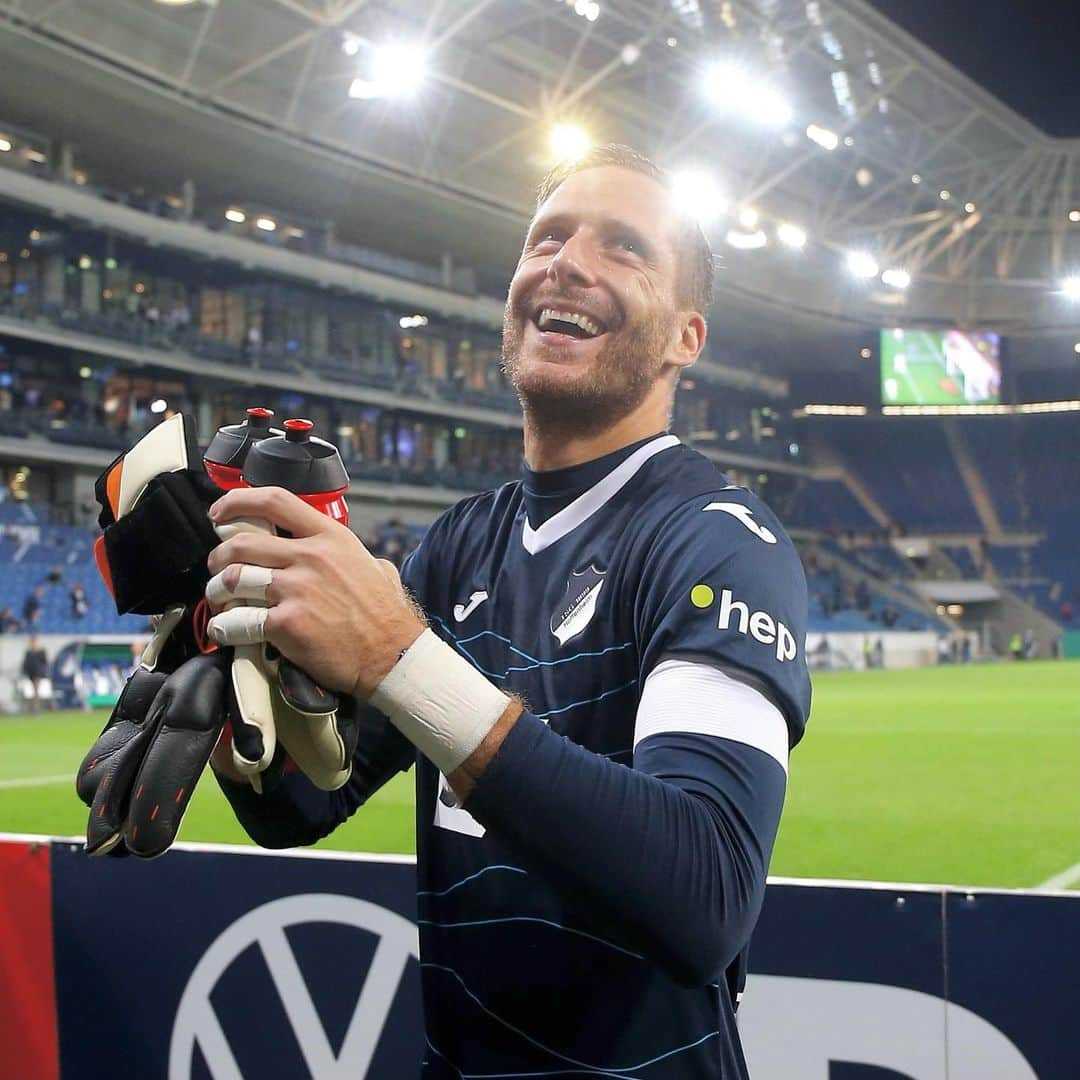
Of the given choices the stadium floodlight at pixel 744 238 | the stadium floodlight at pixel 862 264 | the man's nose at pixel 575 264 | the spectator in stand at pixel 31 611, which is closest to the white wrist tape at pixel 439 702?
the man's nose at pixel 575 264

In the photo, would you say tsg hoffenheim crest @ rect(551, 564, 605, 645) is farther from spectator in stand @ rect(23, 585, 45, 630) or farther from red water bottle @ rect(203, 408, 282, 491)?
spectator in stand @ rect(23, 585, 45, 630)

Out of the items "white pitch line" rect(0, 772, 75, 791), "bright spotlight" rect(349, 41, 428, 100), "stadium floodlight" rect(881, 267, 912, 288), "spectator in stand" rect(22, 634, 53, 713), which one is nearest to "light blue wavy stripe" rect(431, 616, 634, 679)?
"white pitch line" rect(0, 772, 75, 791)

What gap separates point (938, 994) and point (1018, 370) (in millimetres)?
59239

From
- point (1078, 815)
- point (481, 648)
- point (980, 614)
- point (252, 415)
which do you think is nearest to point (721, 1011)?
point (481, 648)

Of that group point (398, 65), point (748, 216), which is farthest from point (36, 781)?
point (748, 216)

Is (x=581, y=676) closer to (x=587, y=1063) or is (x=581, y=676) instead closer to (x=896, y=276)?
(x=587, y=1063)

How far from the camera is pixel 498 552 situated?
81.1 inches

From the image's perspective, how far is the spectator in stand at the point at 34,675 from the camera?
19406 millimetres

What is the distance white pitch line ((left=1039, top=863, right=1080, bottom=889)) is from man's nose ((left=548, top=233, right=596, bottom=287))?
5569 mm

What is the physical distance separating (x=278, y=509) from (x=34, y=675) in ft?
65.1

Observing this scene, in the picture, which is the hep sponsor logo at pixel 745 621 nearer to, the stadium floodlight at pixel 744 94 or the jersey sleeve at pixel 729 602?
the jersey sleeve at pixel 729 602

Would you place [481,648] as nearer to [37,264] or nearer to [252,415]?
[252,415]

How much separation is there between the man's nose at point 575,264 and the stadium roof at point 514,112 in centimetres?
2473

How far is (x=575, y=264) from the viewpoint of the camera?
6.43ft
